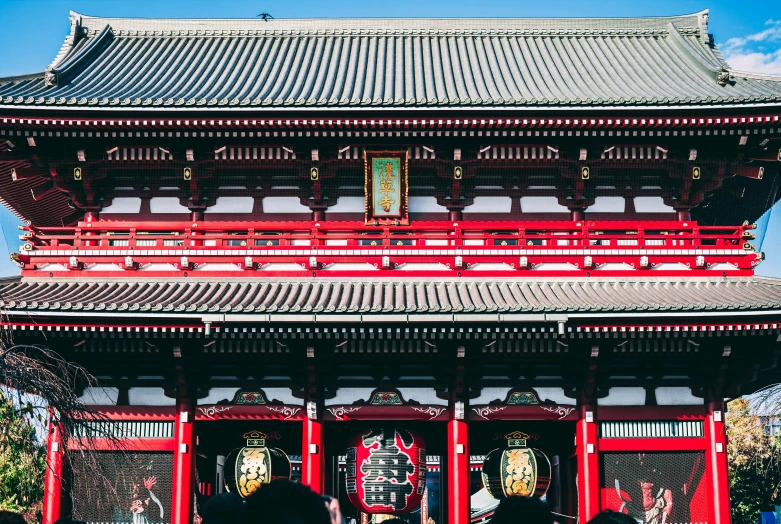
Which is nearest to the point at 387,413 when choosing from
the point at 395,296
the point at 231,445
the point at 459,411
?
the point at 459,411

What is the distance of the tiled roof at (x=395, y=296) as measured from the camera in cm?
1368

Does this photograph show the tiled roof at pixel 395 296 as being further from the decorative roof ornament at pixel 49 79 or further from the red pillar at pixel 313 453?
the decorative roof ornament at pixel 49 79

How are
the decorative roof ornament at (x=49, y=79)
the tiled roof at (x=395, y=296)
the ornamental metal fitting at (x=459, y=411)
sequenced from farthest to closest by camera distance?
the decorative roof ornament at (x=49, y=79) < the ornamental metal fitting at (x=459, y=411) < the tiled roof at (x=395, y=296)

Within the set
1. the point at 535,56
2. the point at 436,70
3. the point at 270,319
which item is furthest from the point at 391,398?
the point at 535,56

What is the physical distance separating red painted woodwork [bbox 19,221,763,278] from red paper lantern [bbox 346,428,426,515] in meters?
3.23

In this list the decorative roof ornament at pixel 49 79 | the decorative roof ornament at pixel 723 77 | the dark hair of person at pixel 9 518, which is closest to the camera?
the dark hair of person at pixel 9 518

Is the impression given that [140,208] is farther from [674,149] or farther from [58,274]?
[674,149]

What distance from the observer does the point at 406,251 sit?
1590cm

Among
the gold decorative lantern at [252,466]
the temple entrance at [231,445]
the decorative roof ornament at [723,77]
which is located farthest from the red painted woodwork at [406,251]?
the decorative roof ornament at [723,77]

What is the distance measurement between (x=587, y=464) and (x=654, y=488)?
55.2 inches

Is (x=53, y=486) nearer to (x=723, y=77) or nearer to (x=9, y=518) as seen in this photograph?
(x=9, y=518)

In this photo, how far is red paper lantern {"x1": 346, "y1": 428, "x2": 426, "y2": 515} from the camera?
14.8 meters

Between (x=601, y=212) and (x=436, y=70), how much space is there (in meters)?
6.16

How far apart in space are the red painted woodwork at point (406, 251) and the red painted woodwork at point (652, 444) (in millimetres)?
3265
